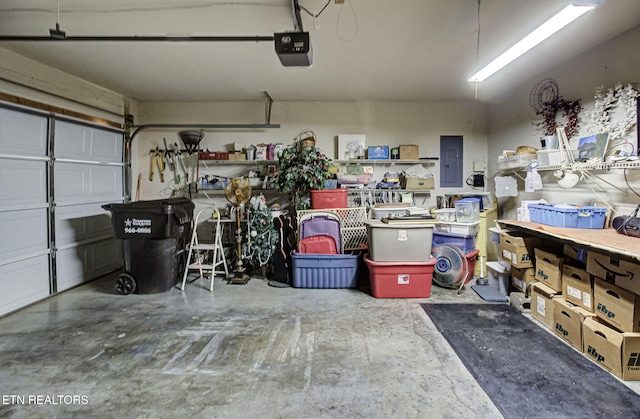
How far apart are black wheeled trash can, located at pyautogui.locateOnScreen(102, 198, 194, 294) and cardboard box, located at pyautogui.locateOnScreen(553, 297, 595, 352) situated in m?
4.11

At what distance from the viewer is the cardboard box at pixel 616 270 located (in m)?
2.02

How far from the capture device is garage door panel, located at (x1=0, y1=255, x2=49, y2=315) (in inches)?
127

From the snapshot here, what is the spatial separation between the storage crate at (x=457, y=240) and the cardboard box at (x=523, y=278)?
0.63 meters

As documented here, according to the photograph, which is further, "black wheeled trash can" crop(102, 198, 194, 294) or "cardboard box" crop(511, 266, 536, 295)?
"black wheeled trash can" crop(102, 198, 194, 294)

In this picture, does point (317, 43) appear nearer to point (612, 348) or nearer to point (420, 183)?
point (420, 183)

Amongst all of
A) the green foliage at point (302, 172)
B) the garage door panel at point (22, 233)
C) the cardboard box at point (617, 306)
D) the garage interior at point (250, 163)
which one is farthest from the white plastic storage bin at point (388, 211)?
the garage door panel at point (22, 233)

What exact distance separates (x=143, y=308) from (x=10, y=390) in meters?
1.35

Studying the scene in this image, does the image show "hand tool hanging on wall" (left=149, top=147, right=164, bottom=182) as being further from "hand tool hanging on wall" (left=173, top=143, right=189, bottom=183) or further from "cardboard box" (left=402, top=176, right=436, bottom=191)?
"cardboard box" (left=402, top=176, right=436, bottom=191)

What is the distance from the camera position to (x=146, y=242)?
3.74m

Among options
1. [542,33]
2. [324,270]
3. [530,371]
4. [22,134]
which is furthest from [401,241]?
[22,134]

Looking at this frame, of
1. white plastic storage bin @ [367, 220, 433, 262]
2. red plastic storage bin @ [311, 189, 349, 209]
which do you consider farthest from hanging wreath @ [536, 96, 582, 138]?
red plastic storage bin @ [311, 189, 349, 209]

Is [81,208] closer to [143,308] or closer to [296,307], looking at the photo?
[143,308]

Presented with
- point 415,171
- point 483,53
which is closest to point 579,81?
point 483,53

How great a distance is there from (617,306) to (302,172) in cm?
355
